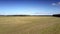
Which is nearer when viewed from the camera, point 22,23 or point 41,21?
point 22,23

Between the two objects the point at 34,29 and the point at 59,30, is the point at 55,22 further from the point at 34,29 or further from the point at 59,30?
the point at 34,29

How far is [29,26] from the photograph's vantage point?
1.42 metres

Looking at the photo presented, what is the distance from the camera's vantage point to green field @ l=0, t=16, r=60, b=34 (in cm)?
127

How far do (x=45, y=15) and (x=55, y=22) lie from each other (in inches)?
9.0

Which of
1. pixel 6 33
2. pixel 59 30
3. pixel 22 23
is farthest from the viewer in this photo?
pixel 22 23

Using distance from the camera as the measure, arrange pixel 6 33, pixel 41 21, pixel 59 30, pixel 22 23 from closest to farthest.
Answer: pixel 6 33 → pixel 59 30 → pixel 22 23 → pixel 41 21

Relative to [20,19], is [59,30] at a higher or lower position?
lower

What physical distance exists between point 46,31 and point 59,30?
0.53 ft

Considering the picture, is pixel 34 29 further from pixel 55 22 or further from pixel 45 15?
pixel 55 22

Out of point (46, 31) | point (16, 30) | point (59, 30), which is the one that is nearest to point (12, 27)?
point (16, 30)

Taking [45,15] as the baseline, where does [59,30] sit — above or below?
below

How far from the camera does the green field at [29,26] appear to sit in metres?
1.27

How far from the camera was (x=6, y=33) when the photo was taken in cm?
123

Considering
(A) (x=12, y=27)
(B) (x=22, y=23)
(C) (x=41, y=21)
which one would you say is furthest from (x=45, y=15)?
(A) (x=12, y=27)
